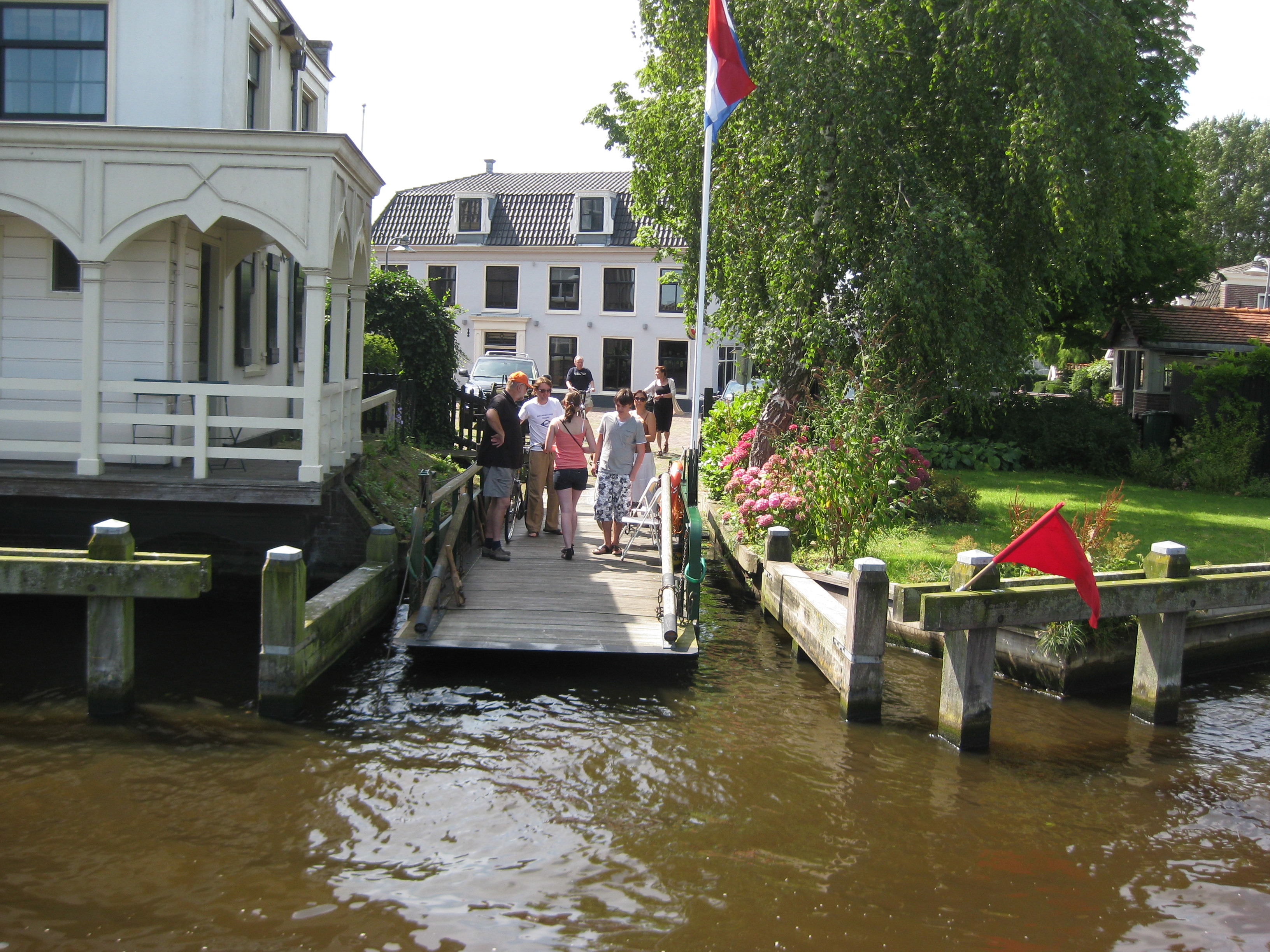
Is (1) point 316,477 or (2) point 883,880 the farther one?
(1) point 316,477

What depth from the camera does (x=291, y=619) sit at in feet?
25.8

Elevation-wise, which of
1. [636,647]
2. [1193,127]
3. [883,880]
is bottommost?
[883,880]

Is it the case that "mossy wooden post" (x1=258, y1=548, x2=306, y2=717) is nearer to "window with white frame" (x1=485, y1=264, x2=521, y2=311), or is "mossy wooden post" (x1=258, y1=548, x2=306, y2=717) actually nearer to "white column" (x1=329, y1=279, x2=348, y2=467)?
"white column" (x1=329, y1=279, x2=348, y2=467)

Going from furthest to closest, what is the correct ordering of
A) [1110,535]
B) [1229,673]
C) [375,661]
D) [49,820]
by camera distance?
[1110,535] < [1229,673] < [375,661] < [49,820]

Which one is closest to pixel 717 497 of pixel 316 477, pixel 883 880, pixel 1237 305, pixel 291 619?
pixel 316 477

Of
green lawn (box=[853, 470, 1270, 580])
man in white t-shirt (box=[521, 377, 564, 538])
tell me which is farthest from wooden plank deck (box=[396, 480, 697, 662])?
green lawn (box=[853, 470, 1270, 580])

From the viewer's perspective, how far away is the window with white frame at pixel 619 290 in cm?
4297

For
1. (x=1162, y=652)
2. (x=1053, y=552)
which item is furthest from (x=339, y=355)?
(x=1162, y=652)

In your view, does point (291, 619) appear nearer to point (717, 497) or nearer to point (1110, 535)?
point (717, 497)

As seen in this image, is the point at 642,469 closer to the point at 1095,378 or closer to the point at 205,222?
the point at 205,222

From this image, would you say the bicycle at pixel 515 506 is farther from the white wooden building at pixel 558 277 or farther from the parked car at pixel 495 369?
the white wooden building at pixel 558 277

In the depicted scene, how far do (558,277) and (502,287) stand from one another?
2.39 meters

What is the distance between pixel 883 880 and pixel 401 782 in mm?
3023

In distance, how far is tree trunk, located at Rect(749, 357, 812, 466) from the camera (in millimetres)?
15156
